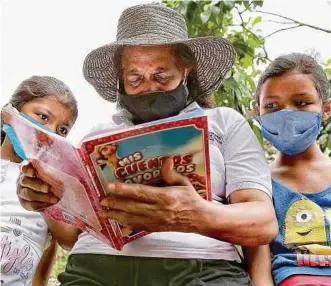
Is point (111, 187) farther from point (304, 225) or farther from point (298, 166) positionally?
point (298, 166)

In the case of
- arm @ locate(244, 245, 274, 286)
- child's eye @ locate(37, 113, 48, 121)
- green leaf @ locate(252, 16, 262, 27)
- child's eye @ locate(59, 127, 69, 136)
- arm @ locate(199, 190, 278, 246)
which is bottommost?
arm @ locate(244, 245, 274, 286)

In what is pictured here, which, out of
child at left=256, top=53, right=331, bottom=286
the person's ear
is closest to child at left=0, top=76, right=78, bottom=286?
child at left=256, top=53, right=331, bottom=286

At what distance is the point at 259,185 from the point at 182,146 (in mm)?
407

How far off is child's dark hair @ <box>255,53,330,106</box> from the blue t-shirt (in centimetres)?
39

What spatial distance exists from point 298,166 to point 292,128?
0.54 feet

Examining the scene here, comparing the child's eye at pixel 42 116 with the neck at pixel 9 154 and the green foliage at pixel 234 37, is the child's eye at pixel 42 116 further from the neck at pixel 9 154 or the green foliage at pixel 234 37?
the green foliage at pixel 234 37

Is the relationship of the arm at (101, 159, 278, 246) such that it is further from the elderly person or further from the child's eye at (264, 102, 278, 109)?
the child's eye at (264, 102, 278, 109)

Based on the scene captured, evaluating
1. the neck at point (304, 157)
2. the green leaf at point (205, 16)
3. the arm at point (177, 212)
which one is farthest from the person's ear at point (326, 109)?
the green leaf at point (205, 16)

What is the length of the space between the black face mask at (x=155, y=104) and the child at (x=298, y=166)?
1.39ft

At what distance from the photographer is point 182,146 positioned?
3.72 feet

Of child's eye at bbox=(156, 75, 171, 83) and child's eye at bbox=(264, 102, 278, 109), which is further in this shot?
child's eye at bbox=(264, 102, 278, 109)

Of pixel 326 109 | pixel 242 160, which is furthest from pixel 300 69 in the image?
pixel 242 160

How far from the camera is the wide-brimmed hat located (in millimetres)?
1636

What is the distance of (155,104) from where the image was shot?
1.52 metres
